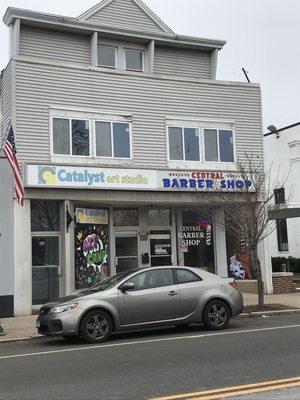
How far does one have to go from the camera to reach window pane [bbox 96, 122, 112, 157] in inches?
690

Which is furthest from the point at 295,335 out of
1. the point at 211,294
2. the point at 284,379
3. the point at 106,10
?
the point at 106,10

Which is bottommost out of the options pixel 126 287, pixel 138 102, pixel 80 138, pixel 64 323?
pixel 64 323

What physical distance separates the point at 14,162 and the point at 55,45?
5908 millimetres

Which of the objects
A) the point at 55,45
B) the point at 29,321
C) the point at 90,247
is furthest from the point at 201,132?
the point at 29,321

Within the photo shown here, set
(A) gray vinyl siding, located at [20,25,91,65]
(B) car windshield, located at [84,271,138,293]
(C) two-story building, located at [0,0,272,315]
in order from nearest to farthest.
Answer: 1. (B) car windshield, located at [84,271,138,293]
2. (C) two-story building, located at [0,0,272,315]
3. (A) gray vinyl siding, located at [20,25,91,65]

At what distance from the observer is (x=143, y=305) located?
1126 cm

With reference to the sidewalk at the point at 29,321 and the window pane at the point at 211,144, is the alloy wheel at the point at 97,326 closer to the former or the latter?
the sidewalk at the point at 29,321

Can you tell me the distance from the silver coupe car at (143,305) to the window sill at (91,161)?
19.5ft

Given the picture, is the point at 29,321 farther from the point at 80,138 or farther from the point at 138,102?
the point at 138,102

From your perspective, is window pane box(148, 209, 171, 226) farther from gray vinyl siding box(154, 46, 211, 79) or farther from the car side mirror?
the car side mirror

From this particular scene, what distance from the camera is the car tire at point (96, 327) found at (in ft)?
35.4

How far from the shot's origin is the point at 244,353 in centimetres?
877

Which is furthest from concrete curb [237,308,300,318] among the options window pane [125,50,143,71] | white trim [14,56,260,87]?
window pane [125,50,143,71]

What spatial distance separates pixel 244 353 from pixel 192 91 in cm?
1209
